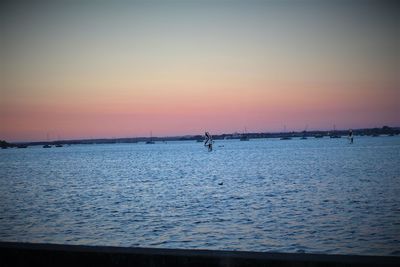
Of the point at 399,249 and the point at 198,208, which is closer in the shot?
the point at 399,249

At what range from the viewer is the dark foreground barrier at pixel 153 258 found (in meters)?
4.66

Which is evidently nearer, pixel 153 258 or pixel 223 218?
pixel 153 258

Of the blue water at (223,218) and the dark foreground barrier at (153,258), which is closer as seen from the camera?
the dark foreground barrier at (153,258)

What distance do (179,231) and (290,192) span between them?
48.6 ft

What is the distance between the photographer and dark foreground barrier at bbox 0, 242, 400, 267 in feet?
15.3

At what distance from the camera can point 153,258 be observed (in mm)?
5133

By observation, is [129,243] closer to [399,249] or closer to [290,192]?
[399,249]

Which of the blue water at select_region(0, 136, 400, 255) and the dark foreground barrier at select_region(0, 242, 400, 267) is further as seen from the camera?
the blue water at select_region(0, 136, 400, 255)

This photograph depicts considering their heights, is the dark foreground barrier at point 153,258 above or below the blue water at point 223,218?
above

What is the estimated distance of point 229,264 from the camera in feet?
16.0

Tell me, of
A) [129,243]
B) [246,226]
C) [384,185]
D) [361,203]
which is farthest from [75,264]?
[384,185]

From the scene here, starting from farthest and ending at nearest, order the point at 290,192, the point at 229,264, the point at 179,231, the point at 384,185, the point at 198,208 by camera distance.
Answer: the point at 384,185 → the point at 290,192 → the point at 198,208 → the point at 179,231 → the point at 229,264

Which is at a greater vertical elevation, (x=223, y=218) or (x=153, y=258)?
(x=153, y=258)

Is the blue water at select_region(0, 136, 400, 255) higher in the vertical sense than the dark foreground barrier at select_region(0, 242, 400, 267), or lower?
lower
